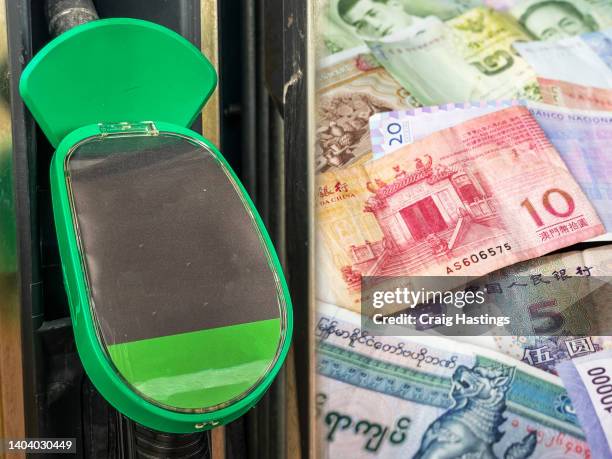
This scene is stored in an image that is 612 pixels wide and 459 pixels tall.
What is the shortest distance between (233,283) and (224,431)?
0.56m

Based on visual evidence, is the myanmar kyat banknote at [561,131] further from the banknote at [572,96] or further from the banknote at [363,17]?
the banknote at [363,17]

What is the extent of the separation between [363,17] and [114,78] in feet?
1.49

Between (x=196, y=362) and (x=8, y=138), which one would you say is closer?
(x=196, y=362)

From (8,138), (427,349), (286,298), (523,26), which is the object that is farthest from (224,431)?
(523,26)

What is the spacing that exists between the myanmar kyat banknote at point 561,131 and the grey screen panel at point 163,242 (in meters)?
0.37

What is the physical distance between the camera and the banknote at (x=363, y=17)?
112cm

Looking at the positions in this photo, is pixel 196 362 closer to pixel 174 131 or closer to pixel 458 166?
pixel 174 131

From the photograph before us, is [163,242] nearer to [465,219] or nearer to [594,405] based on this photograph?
[465,219]

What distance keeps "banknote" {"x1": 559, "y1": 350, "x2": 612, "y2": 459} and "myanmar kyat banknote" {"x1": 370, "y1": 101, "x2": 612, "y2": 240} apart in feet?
0.97

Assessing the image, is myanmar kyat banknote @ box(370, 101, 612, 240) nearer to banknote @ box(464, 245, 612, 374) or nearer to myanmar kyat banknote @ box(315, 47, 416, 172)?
myanmar kyat banknote @ box(315, 47, 416, 172)

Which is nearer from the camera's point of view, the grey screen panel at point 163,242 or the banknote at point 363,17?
the grey screen panel at point 163,242

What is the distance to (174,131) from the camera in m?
0.92

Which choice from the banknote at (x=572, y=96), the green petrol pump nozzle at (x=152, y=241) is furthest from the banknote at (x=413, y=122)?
the green petrol pump nozzle at (x=152, y=241)

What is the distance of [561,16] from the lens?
115cm
